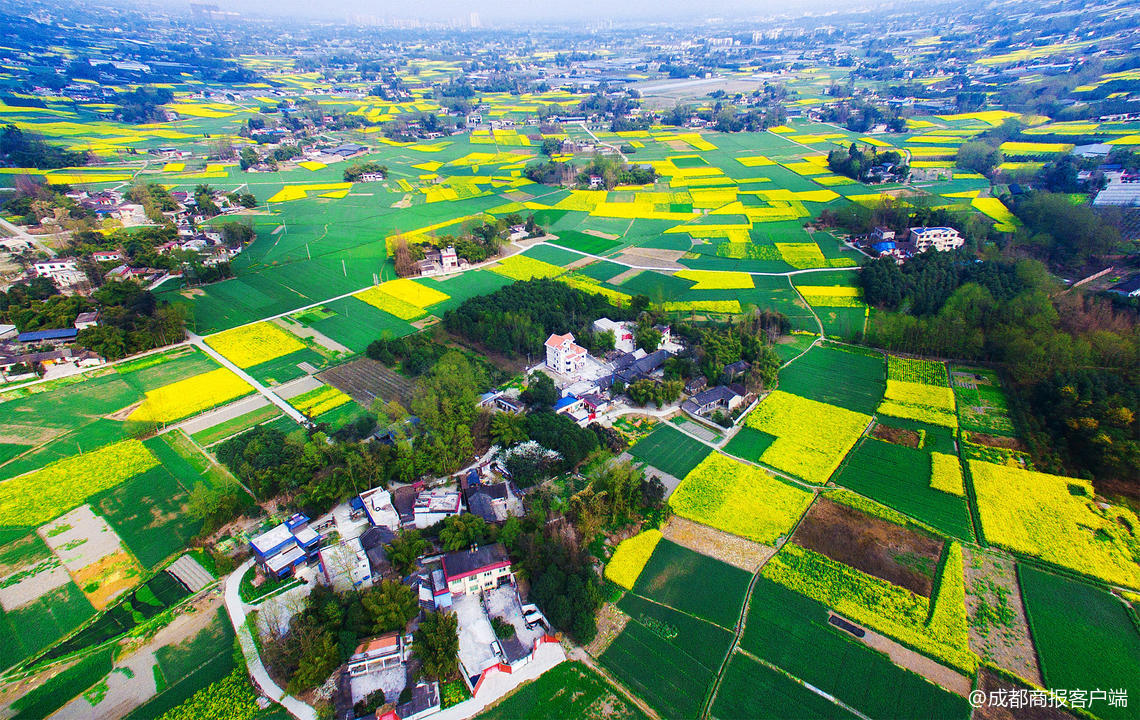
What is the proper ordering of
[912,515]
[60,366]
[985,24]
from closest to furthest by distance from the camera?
[912,515], [60,366], [985,24]

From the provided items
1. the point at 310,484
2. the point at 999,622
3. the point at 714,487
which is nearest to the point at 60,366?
the point at 310,484

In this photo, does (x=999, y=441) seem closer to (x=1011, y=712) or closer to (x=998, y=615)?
(x=998, y=615)

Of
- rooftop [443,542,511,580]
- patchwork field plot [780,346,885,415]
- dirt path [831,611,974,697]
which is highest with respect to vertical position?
rooftop [443,542,511,580]

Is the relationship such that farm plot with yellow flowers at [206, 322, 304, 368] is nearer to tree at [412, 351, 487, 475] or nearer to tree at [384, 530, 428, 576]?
tree at [412, 351, 487, 475]

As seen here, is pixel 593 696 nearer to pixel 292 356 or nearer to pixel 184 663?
pixel 184 663

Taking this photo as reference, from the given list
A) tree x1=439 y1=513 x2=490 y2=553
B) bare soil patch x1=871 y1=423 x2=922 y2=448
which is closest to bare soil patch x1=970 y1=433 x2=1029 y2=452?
bare soil patch x1=871 y1=423 x2=922 y2=448

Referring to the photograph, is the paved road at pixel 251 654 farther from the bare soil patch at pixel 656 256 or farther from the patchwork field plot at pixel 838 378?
the bare soil patch at pixel 656 256
